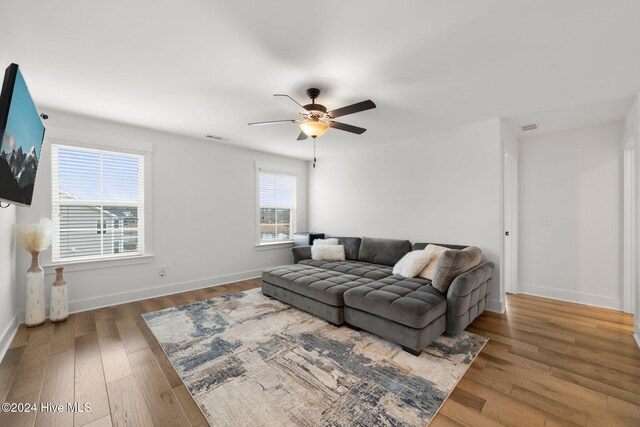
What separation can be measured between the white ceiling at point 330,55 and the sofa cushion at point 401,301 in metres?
2.08

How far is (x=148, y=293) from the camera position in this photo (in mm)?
3982

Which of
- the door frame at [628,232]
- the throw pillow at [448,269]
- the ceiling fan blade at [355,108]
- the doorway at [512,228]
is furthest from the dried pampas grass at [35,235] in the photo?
the door frame at [628,232]

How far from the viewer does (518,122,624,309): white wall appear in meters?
3.61

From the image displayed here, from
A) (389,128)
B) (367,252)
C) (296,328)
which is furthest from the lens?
(367,252)

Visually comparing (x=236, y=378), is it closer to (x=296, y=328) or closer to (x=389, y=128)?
(x=296, y=328)

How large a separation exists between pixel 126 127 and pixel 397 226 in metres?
4.40

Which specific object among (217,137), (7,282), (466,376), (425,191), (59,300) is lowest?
(466,376)

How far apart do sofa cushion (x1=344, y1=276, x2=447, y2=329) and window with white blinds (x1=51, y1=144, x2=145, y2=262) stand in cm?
Result: 331

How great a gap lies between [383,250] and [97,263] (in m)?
4.10

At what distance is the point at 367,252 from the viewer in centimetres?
455

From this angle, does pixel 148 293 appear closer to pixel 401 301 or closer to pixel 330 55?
pixel 401 301

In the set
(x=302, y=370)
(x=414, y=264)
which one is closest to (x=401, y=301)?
(x=414, y=264)

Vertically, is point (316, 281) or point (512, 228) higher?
point (512, 228)

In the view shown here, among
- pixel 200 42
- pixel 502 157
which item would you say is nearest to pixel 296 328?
pixel 200 42
